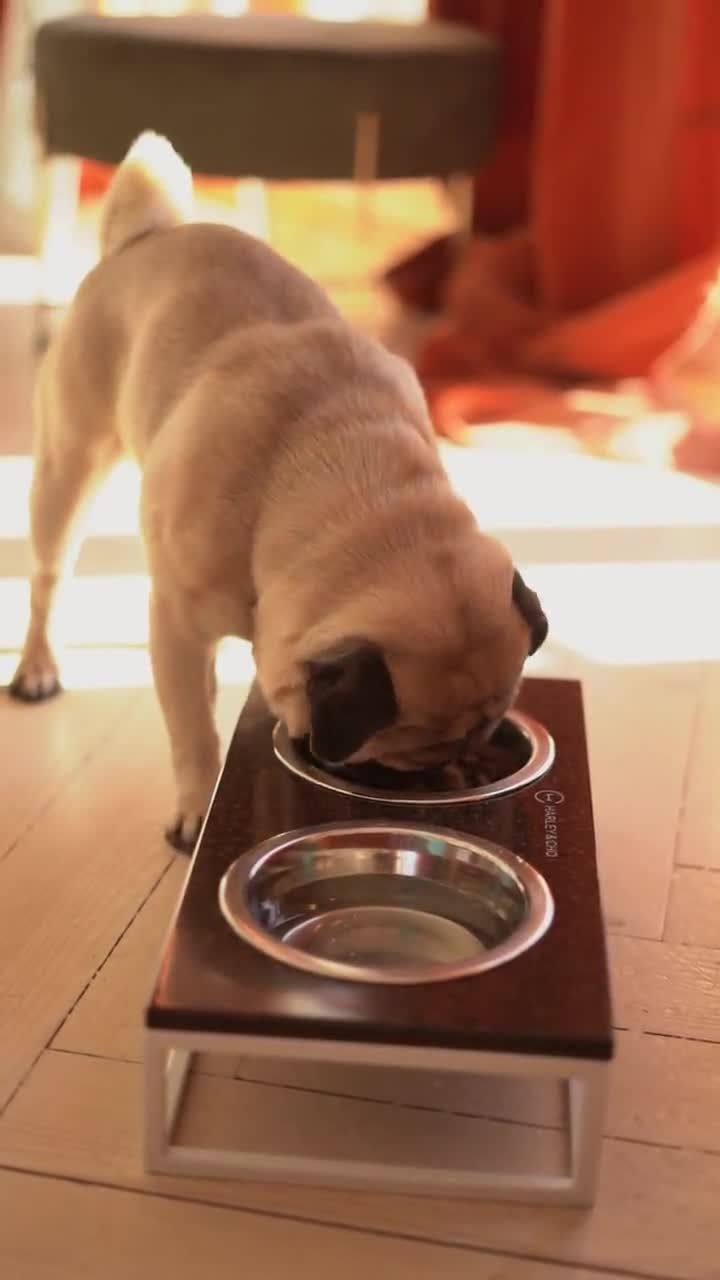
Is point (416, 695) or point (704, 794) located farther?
point (704, 794)

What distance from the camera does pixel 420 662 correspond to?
4.63 feet

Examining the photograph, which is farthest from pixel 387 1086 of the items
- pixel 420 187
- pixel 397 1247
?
pixel 420 187

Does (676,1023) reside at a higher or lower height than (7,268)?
higher

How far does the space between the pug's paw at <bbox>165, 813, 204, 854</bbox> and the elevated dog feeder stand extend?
309 millimetres

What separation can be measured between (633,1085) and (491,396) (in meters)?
2.48

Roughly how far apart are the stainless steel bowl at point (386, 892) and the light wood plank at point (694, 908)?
1.08ft

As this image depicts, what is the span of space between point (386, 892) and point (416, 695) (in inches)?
10.3

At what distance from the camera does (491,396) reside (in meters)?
3.71

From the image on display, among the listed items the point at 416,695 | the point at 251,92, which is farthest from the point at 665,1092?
the point at 251,92

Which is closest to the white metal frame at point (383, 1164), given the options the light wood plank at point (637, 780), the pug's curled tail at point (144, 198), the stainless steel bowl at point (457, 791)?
the stainless steel bowl at point (457, 791)

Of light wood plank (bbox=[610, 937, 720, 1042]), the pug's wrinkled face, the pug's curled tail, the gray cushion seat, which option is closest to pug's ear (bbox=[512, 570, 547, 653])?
the pug's wrinkled face

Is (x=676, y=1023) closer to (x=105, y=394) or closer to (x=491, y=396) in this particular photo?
(x=105, y=394)

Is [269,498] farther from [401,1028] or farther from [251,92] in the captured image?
[251,92]

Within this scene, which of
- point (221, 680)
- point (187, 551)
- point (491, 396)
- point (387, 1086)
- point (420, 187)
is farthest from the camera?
point (420, 187)
